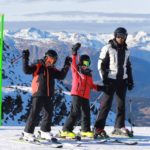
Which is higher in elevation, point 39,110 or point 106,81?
point 106,81

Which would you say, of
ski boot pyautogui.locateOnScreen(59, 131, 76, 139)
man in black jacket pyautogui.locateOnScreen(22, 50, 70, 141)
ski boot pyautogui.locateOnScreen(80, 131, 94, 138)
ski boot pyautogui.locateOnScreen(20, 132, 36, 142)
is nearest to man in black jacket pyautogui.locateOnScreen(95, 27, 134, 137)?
ski boot pyautogui.locateOnScreen(80, 131, 94, 138)

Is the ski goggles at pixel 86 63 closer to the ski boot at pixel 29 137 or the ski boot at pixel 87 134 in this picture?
the ski boot at pixel 87 134

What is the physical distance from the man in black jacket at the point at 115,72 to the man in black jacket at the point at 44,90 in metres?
1.35

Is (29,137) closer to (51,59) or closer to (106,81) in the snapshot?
(51,59)

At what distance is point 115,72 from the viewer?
1390 cm

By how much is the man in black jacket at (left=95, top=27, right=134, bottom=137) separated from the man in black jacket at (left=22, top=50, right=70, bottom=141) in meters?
1.35

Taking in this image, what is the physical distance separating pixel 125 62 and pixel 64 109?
139 metres

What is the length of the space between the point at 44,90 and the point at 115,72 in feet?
6.62

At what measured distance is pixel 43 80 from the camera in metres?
12.7

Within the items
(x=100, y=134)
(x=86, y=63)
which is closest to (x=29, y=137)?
(x=100, y=134)

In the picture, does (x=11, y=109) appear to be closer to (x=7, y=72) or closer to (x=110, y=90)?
(x=7, y=72)

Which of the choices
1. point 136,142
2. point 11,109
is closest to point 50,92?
point 136,142

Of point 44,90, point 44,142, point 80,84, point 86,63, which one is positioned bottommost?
point 44,142

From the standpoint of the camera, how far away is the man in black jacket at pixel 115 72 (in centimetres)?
1374
